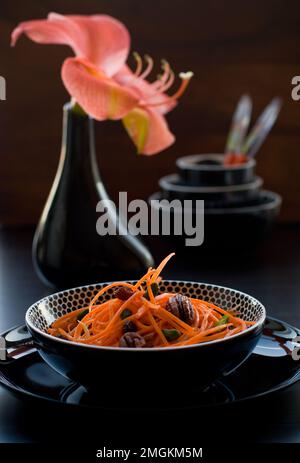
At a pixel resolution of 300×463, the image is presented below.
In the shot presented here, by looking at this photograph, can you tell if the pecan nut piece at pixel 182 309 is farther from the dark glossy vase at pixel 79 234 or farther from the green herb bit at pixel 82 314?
the dark glossy vase at pixel 79 234

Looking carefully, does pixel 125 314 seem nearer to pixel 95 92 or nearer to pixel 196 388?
pixel 196 388

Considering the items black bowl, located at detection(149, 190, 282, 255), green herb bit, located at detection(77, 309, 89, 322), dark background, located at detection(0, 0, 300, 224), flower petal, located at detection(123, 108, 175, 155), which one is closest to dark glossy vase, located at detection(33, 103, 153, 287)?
flower petal, located at detection(123, 108, 175, 155)

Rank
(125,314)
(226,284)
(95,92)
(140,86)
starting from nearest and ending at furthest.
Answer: (125,314)
(95,92)
(140,86)
(226,284)

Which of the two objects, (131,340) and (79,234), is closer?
(131,340)

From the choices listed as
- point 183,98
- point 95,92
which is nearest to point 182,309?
point 95,92

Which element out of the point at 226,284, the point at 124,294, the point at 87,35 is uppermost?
the point at 87,35

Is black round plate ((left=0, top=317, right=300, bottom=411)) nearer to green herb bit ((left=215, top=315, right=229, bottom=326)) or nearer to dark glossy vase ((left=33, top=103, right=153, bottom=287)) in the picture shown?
green herb bit ((left=215, top=315, right=229, bottom=326))
